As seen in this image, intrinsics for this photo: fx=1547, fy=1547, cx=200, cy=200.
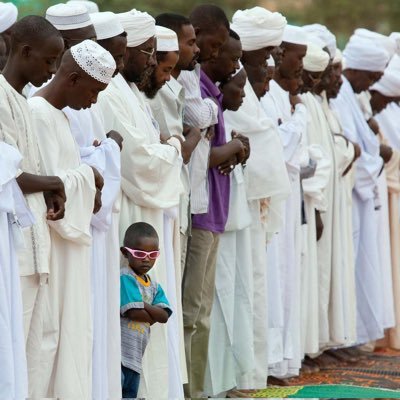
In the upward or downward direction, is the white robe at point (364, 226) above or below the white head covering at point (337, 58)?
below

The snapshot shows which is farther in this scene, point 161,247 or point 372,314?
point 372,314

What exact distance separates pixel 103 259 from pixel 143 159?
771mm

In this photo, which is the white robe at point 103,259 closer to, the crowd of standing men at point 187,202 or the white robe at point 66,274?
the crowd of standing men at point 187,202

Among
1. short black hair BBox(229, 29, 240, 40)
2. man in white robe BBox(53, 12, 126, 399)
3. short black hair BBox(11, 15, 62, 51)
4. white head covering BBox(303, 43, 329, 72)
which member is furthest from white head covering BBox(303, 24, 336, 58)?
short black hair BBox(11, 15, 62, 51)

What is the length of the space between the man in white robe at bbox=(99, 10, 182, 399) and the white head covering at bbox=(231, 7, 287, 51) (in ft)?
6.89

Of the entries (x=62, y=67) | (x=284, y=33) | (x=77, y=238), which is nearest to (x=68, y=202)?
(x=77, y=238)

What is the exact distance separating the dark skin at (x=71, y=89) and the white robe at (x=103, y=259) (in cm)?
26

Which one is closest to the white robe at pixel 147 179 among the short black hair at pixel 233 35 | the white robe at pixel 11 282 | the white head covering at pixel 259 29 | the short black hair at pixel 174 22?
the short black hair at pixel 174 22

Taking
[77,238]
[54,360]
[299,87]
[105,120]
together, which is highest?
[299,87]

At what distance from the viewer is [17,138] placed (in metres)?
7.25

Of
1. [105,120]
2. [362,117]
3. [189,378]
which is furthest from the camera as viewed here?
[362,117]

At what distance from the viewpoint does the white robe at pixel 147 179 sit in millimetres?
8742

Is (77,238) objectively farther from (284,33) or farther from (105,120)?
(284,33)

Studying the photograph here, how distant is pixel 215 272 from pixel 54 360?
2.88 metres
